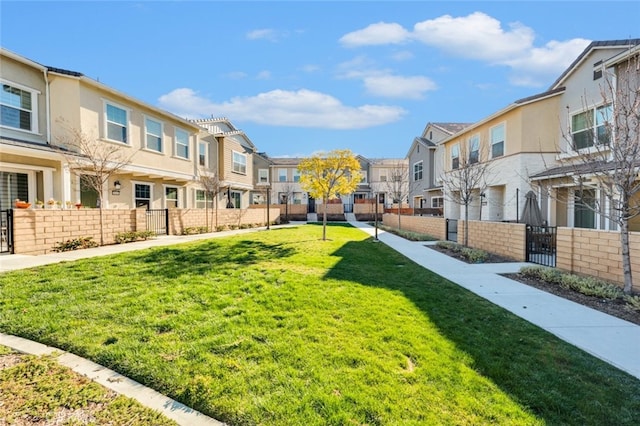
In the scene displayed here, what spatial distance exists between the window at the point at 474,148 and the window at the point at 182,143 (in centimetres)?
1717

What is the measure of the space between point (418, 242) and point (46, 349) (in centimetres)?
1388

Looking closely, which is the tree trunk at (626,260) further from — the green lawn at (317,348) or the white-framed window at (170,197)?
the white-framed window at (170,197)

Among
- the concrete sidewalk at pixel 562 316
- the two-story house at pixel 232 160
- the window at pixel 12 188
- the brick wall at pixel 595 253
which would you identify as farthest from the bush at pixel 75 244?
the brick wall at pixel 595 253

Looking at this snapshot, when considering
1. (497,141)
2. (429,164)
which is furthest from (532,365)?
(429,164)

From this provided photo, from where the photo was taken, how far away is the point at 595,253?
24.5 feet

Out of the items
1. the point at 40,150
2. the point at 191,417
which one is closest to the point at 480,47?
the point at 191,417

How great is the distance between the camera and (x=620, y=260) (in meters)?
6.84

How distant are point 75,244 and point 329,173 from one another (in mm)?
9391

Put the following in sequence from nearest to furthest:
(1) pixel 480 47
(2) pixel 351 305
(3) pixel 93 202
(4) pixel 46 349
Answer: (4) pixel 46 349
(2) pixel 351 305
(1) pixel 480 47
(3) pixel 93 202

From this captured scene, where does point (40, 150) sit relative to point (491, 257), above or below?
above

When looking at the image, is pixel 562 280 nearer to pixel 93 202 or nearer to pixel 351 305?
pixel 351 305

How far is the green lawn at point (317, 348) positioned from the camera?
2.78 metres

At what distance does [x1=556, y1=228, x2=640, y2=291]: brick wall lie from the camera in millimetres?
6602

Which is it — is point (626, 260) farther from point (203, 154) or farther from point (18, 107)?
point (203, 154)
